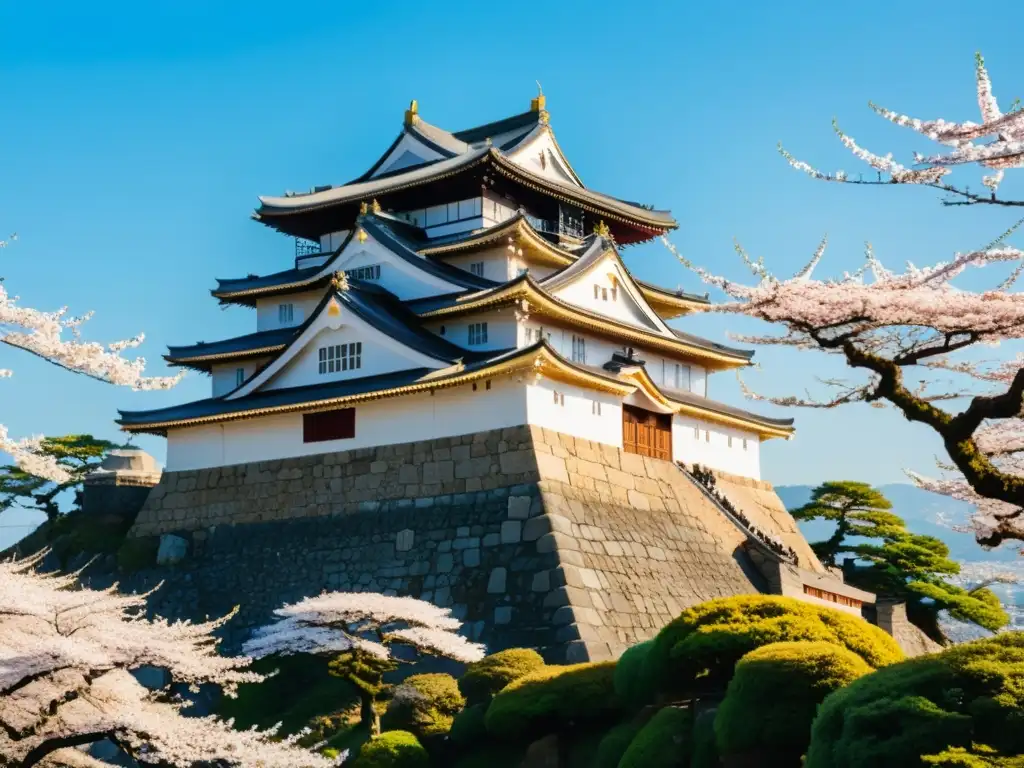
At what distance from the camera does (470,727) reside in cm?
2094

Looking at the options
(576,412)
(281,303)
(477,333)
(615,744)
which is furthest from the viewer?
(281,303)

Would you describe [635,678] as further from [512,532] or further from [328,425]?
[328,425]

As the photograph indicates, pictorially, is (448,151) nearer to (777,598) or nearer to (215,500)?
(215,500)

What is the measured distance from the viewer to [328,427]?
31.5 metres

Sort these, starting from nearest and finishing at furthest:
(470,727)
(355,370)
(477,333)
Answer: (470,727), (477,333), (355,370)

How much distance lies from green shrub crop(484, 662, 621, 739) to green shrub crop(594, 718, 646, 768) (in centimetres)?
112

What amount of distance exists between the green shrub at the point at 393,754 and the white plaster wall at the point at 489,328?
11236 millimetres

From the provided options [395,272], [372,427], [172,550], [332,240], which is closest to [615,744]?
[372,427]

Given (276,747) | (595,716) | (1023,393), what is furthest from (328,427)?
(1023,393)

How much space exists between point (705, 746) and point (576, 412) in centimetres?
1463

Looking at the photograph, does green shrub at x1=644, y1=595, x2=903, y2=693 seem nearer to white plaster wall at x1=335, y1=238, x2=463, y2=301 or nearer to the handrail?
the handrail


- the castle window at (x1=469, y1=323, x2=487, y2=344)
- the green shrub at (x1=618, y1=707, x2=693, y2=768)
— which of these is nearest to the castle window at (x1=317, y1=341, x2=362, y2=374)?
the castle window at (x1=469, y1=323, x2=487, y2=344)

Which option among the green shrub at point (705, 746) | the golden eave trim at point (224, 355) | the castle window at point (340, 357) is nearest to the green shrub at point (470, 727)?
the green shrub at point (705, 746)

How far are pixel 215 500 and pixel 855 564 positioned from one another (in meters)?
17.9
